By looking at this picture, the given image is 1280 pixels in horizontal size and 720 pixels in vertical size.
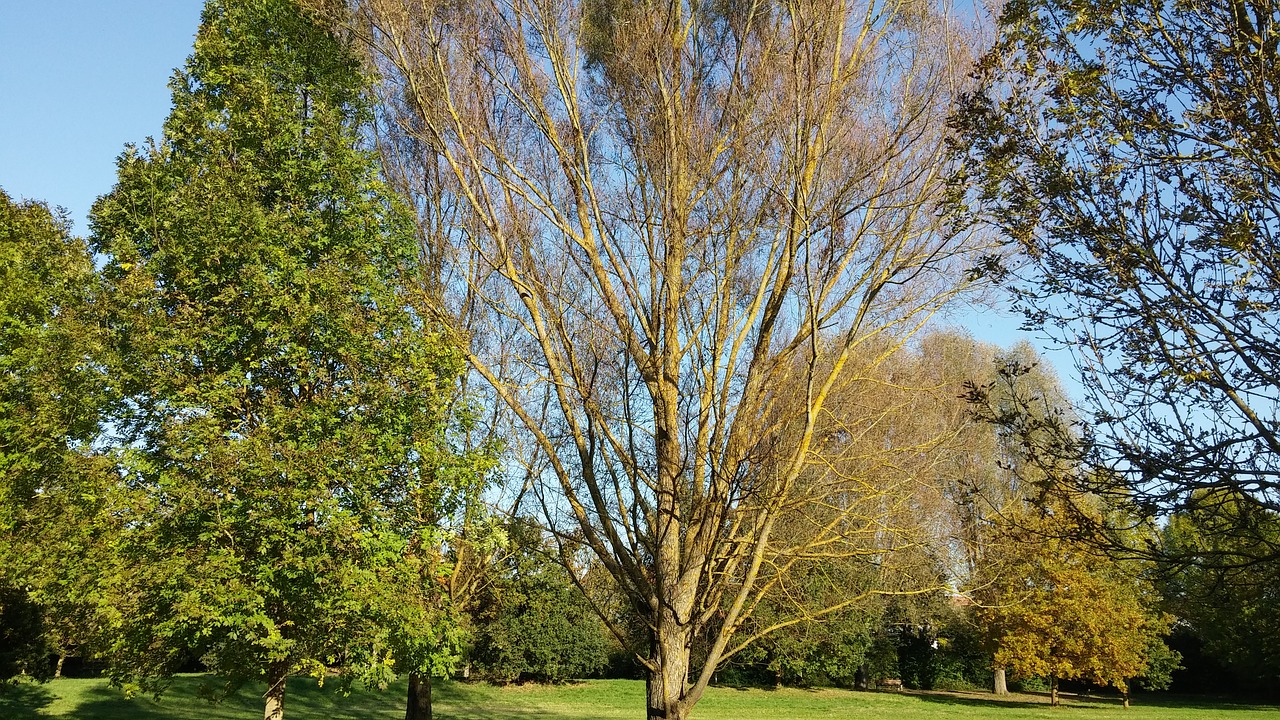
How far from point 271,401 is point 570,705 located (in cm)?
1591

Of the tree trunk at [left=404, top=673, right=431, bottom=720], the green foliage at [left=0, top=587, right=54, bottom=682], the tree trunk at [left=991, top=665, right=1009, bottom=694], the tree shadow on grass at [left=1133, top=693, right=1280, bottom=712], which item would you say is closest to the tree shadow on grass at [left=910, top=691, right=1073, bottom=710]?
the tree trunk at [left=991, top=665, right=1009, bottom=694]

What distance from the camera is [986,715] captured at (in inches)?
808

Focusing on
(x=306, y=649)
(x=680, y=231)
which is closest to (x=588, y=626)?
(x=306, y=649)

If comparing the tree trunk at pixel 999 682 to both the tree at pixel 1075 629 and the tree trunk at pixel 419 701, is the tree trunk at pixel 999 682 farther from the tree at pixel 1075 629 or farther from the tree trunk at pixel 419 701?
the tree trunk at pixel 419 701

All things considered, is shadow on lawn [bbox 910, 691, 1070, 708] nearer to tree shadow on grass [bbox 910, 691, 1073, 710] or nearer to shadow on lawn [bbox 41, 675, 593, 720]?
tree shadow on grass [bbox 910, 691, 1073, 710]

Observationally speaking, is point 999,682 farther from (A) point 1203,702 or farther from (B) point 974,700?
(A) point 1203,702

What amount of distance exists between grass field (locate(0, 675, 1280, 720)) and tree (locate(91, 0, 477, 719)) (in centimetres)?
834

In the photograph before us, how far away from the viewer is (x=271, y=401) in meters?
8.20

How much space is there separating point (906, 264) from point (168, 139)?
8.44m

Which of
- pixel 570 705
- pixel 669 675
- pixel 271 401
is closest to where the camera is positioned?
pixel 669 675

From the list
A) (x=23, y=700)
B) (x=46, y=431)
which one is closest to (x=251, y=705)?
(x=23, y=700)

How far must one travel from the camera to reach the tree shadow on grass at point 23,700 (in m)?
13.8

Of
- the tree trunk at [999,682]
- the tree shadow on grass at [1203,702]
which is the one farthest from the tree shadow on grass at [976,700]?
the tree shadow on grass at [1203,702]

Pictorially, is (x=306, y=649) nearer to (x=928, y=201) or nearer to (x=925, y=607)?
(x=928, y=201)
